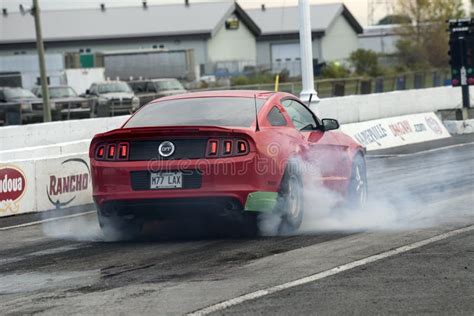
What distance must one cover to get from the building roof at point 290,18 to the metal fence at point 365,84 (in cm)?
2801

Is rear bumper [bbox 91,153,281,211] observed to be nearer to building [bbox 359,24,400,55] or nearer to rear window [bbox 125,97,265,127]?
rear window [bbox 125,97,265,127]

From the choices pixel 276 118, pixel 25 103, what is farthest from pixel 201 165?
pixel 25 103

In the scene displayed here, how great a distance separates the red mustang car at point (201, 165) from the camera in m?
10.7

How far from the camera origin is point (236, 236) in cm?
1134

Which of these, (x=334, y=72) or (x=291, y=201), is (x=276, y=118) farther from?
(x=334, y=72)

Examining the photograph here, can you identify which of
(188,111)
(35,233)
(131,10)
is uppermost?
(131,10)

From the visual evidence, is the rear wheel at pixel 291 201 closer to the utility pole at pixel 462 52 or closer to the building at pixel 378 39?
the utility pole at pixel 462 52

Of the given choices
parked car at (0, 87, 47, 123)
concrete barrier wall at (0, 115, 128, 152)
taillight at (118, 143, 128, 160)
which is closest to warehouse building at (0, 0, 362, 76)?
parked car at (0, 87, 47, 123)

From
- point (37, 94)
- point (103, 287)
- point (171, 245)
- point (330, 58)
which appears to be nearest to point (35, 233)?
point (171, 245)

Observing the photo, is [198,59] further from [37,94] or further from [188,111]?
[188,111]

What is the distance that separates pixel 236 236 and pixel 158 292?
322cm

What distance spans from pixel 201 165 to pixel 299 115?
6.64 feet

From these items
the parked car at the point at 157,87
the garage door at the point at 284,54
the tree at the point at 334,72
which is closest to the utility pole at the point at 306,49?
the parked car at the point at 157,87

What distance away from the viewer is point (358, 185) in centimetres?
1318
